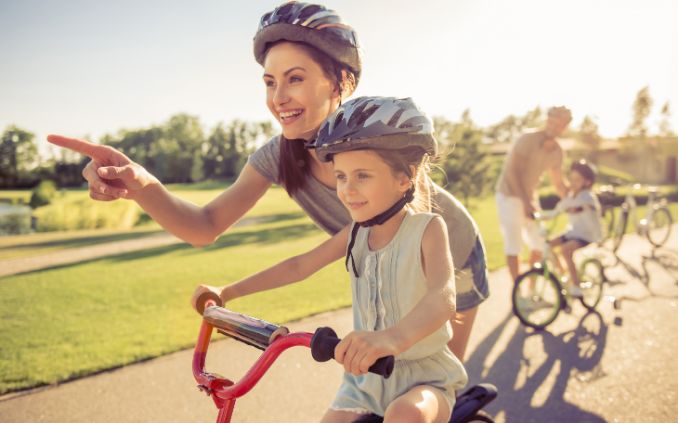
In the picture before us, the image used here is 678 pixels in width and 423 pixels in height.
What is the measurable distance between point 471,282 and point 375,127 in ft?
3.36

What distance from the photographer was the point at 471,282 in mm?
2574

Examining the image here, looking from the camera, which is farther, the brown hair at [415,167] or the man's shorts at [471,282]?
the man's shorts at [471,282]

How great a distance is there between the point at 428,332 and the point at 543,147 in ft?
18.4

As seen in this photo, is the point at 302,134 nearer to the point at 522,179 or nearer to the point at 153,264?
the point at 522,179

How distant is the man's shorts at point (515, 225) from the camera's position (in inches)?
268

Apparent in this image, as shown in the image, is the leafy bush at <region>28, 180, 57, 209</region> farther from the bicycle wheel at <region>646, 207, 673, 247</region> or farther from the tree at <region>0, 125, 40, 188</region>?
the bicycle wheel at <region>646, 207, 673, 247</region>

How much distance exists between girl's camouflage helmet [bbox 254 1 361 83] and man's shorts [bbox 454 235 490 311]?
3.54 feet

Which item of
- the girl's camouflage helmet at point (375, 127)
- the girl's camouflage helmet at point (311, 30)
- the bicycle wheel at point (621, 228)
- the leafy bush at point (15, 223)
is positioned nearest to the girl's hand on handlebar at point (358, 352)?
the girl's camouflage helmet at point (375, 127)

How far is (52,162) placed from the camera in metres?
53.4

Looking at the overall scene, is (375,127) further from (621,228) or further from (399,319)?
(621,228)

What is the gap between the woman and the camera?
7.68 feet

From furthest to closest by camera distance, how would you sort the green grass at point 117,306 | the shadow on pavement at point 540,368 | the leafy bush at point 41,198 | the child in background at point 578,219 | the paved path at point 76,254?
1. the leafy bush at point 41,198
2. the paved path at point 76,254
3. the child in background at point 578,219
4. the green grass at point 117,306
5. the shadow on pavement at point 540,368

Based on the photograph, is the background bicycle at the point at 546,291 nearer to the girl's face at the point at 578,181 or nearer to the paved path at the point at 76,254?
the girl's face at the point at 578,181

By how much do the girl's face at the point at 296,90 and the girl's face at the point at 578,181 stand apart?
5.64 metres
